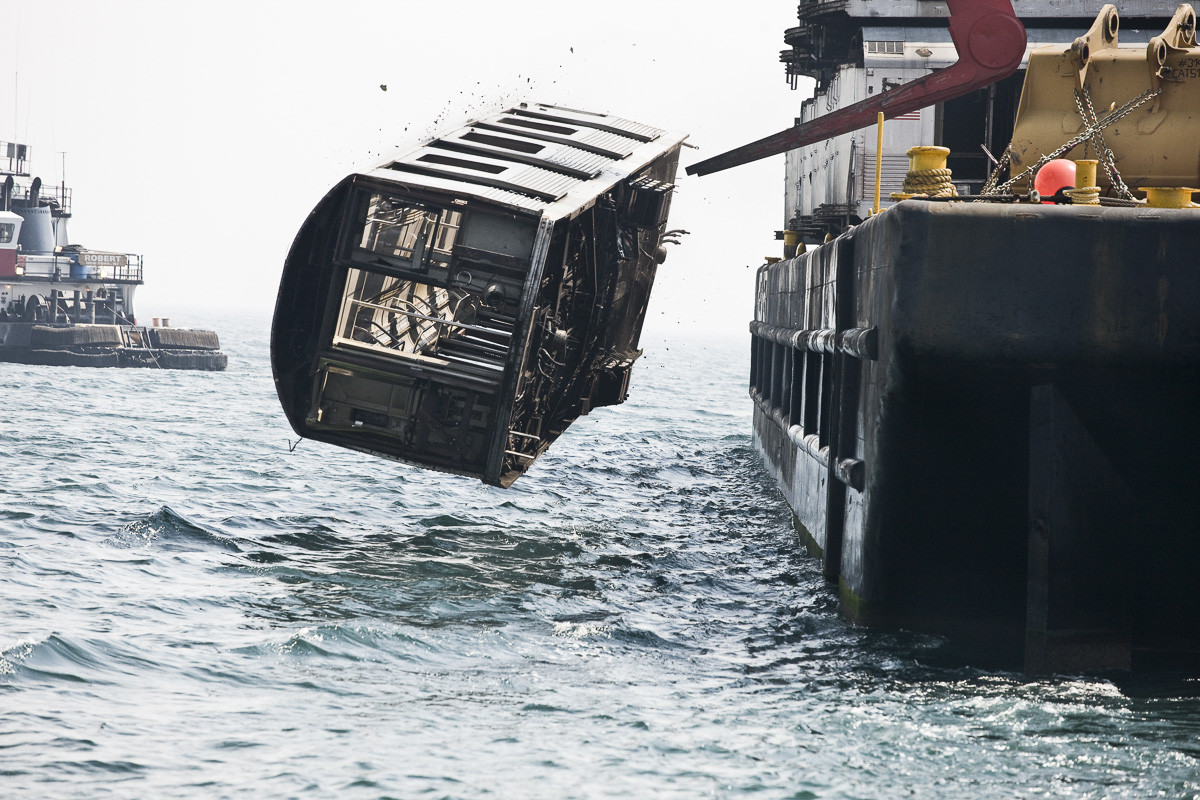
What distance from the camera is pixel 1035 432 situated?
29.3 feet

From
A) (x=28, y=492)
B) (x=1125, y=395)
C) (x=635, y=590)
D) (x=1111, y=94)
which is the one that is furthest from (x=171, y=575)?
(x=1111, y=94)

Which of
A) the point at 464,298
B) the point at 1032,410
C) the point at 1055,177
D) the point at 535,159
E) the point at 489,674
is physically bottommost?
the point at 489,674

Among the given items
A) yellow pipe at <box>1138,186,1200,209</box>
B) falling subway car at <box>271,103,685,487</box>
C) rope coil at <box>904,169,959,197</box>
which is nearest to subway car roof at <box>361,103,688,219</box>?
falling subway car at <box>271,103,685,487</box>

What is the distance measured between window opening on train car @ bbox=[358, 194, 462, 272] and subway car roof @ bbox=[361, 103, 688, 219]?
0.58 metres

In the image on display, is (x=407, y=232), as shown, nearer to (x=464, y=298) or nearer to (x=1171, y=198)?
(x=464, y=298)

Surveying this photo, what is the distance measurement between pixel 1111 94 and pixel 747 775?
8725mm

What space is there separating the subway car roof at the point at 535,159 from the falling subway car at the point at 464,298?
4cm

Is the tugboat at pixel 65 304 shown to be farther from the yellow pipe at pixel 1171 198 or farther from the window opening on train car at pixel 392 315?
the yellow pipe at pixel 1171 198

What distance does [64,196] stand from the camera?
70.8 m

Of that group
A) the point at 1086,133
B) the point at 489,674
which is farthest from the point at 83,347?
the point at 1086,133

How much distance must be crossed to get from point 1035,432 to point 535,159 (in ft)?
30.8

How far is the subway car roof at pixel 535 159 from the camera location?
14.8 m

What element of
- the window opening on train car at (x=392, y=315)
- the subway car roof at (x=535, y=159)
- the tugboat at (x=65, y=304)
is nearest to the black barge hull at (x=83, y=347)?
the tugboat at (x=65, y=304)

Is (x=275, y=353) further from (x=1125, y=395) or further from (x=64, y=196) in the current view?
(x=64, y=196)
